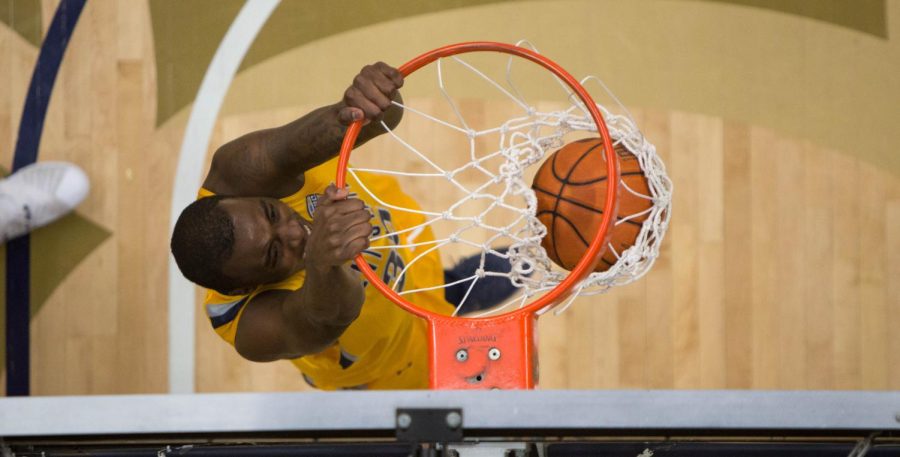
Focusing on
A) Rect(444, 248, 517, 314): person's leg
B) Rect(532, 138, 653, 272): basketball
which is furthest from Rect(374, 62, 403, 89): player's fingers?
Rect(444, 248, 517, 314): person's leg

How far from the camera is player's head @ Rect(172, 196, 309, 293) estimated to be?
6.60ft

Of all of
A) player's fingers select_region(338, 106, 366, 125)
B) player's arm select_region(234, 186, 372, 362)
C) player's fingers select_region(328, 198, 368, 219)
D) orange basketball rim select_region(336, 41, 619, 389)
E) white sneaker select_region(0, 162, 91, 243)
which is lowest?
orange basketball rim select_region(336, 41, 619, 389)

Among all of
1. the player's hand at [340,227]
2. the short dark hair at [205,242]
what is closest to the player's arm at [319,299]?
the player's hand at [340,227]

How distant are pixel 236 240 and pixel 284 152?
0.23 meters

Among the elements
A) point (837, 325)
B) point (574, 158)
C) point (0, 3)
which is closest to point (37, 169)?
point (0, 3)

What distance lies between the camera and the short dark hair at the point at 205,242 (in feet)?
6.61

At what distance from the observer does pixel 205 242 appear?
6.66 feet

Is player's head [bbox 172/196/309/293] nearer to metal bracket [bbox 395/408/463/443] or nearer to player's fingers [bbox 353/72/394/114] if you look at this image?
player's fingers [bbox 353/72/394/114]

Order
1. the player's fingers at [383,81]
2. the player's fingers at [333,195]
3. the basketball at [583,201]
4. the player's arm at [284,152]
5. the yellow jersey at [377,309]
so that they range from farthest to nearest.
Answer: the yellow jersey at [377,309], the player's arm at [284,152], the basketball at [583,201], the player's fingers at [383,81], the player's fingers at [333,195]

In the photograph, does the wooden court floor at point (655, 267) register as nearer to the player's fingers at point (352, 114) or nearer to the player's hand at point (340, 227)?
the player's fingers at point (352, 114)

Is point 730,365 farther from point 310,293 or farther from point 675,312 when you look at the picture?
point 310,293

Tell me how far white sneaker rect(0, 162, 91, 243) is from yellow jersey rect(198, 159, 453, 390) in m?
0.97

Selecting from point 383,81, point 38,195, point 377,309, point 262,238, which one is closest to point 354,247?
point 383,81

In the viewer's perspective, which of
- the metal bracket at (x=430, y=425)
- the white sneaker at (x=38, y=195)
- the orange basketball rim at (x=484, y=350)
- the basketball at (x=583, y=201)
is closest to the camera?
the metal bracket at (x=430, y=425)
